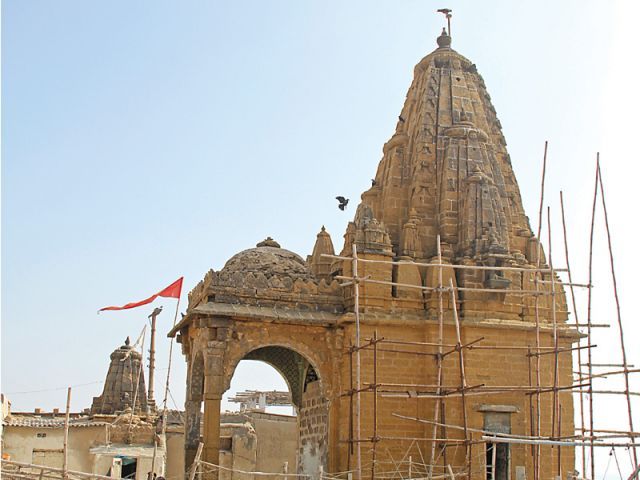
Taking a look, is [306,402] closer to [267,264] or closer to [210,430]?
[267,264]

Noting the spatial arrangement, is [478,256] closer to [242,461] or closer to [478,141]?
[478,141]

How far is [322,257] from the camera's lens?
73.4ft

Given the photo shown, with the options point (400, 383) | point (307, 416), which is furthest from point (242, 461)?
point (400, 383)

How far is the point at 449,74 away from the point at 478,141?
2.43m

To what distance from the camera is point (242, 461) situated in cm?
3288

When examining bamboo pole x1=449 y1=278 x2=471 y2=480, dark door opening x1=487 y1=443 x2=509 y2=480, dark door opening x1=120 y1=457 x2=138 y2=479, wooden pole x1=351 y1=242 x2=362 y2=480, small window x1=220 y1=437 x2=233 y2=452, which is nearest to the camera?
bamboo pole x1=449 y1=278 x2=471 y2=480

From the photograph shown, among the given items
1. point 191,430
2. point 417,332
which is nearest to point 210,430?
point 191,430

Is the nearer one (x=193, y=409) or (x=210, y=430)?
(x=210, y=430)

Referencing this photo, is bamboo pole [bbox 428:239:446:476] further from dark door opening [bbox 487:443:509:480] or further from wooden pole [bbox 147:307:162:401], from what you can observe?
wooden pole [bbox 147:307:162:401]

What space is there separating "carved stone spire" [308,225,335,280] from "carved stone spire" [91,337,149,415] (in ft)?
60.9

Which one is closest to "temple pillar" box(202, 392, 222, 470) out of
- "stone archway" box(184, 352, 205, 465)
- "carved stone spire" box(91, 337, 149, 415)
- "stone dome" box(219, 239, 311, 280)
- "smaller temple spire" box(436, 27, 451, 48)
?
"stone archway" box(184, 352, 205, 465)

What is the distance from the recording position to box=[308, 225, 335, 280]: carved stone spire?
22391 mm

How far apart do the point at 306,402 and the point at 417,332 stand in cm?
432

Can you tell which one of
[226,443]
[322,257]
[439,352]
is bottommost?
[226,443]
